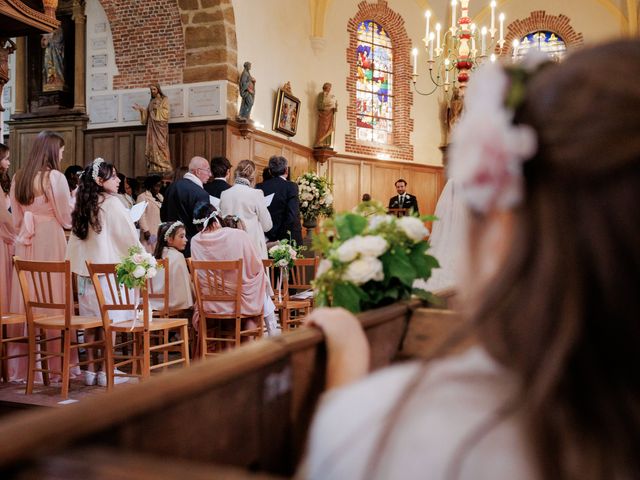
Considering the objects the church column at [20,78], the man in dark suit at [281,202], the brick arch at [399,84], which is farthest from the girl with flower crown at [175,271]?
the brick arch at [399,84]

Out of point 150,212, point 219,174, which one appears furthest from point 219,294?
point 150,212

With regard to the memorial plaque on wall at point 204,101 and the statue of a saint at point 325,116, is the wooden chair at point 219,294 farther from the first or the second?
the statue of a saint at point 325,116

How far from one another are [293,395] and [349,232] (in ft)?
2.80

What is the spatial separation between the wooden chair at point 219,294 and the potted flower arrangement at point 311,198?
441 centimetres

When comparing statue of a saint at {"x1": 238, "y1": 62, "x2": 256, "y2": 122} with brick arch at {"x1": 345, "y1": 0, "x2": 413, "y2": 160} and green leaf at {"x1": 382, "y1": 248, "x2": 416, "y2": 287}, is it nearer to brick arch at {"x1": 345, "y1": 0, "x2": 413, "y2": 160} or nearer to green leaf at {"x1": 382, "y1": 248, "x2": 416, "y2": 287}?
brick arch at {"x1": 345, "y1": 0, "x2": 413, "y2": 160}

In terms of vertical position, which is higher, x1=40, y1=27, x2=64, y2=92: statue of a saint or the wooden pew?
x1=40, y1=27, x2=64, y2=92: statue of a saint

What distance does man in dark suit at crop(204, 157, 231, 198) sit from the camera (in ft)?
24.9

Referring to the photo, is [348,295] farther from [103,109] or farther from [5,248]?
[103,109]

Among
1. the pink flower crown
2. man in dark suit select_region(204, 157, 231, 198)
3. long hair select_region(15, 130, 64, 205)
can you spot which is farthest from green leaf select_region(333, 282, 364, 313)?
man in dark suit select_region(204, 157, 231, 198)

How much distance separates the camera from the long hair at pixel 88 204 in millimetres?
5168

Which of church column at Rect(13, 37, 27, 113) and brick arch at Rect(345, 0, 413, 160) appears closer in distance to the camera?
church column at Rect(13, 37, 27, 113)

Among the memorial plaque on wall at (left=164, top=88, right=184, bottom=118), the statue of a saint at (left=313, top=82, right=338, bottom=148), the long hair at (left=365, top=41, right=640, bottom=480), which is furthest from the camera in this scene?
the statue of a saint at (left=313, top=82, right=338, bottom=148)

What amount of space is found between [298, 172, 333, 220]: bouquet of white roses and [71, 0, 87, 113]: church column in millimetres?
3771

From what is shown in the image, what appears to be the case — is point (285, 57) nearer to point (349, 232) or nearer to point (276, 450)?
point (349, 232)
